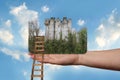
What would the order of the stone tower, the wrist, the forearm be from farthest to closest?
the stone tower
the wrist
the forearm

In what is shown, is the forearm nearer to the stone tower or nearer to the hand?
the hand

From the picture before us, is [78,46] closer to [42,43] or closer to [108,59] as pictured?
[42,43]

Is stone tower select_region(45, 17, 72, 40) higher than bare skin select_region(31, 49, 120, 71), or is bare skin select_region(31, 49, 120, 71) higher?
stone tower select_region(45, 17, 72, 40)

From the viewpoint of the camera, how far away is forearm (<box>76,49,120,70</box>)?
1158mm

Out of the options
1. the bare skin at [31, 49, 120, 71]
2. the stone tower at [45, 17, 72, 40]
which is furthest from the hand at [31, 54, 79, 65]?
the stone tower at [45, 17, 72, 40]

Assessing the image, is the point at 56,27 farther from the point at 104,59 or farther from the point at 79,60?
the point at 104,59

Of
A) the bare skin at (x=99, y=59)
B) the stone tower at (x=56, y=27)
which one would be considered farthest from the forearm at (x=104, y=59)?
the stone tower at (x=56, y=27)

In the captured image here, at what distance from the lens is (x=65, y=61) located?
4.44 ft

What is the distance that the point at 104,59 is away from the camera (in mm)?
1183

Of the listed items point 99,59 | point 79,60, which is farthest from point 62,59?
point 99,59

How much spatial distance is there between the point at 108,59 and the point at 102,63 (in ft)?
0.09

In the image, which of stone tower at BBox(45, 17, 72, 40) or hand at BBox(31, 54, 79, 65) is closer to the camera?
hand at BBox(31, 54, 79, 65)

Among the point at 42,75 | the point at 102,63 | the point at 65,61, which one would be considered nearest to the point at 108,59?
the point at 102,63

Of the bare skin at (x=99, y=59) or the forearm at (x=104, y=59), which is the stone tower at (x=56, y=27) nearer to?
the bare skin at (x=99, y=59)
